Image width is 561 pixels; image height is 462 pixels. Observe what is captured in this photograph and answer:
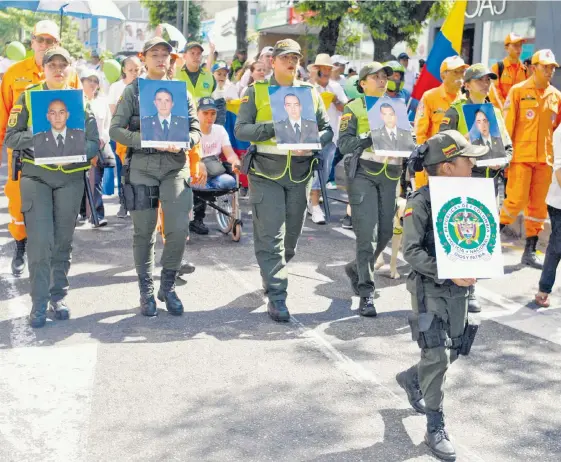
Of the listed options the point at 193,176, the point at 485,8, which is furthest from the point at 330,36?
the point at 193,176

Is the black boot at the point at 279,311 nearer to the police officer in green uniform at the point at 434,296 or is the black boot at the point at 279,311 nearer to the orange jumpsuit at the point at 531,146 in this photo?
the police officer in green uniform at the point at 434,296

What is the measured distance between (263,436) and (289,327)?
2065 millimetres

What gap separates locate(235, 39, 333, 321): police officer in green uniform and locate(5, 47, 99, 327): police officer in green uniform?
1265 mm

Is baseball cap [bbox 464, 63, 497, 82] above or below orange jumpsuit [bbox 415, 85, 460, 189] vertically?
above

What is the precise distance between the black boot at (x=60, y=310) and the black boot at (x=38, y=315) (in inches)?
7.2

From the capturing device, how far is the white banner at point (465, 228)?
4.32 metres

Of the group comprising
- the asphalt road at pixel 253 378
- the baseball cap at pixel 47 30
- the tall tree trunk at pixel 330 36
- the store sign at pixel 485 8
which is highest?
the store sign at pixel 485 8

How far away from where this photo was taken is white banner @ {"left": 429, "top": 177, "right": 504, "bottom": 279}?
14.2ft

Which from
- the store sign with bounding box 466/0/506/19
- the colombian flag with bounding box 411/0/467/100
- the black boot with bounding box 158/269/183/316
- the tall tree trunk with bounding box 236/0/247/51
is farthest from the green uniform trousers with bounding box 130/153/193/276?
the store sign with bounding box 466/0/506/19

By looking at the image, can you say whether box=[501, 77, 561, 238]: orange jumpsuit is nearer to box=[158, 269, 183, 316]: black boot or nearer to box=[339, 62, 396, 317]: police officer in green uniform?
box=[339, 62, 396, 317]: police officer in green uniform

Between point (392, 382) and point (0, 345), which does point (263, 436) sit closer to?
point (392, 382)

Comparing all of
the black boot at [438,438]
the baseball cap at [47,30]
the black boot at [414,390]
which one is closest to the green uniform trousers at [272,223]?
the baseball cap at [47,30]

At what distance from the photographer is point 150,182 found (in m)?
6.62

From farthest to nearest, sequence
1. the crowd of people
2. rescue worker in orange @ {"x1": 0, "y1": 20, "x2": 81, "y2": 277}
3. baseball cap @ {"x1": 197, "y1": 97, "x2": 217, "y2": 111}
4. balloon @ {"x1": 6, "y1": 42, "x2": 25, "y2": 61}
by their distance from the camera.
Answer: balloon @ {"x1": 6, "y1": 42, "x2": 25, "y2": 61} < baseball cap @ {"x1": 197, "y1": 97, "x2": 217, "y2": 111} < rescue worker in orange @ {"x1": 0, "y1": 20, "x2": 81, "y2": 277} < the crowd of people
